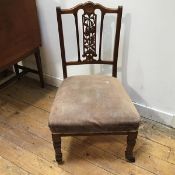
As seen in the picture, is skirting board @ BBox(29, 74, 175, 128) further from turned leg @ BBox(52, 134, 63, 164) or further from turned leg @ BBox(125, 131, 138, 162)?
turned leg @ BBox(52, 134, 63, 164)

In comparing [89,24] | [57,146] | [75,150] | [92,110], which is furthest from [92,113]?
[89,24]

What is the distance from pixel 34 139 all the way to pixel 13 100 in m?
0.54

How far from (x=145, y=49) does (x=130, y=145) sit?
25.7 inches

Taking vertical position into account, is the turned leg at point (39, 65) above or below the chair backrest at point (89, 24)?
below

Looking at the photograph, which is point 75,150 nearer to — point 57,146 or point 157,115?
point 57,146

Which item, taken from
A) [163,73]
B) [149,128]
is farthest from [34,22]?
[149,128]

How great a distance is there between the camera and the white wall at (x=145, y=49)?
153 cm

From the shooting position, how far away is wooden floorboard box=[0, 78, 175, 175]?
1555 mm

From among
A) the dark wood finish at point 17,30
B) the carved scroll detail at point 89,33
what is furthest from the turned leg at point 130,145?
the dark wood finish at point 17,30

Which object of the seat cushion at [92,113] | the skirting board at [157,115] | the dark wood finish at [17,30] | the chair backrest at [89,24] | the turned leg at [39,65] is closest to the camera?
the seat cushion at [92,113]

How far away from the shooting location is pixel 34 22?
6.41 feet

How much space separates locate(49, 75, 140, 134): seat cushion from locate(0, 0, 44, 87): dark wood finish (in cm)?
61

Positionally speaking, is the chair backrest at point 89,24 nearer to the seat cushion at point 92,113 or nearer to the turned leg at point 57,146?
the seat cushion at point 92,113

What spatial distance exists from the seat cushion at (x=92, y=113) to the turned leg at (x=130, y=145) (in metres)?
0.07
